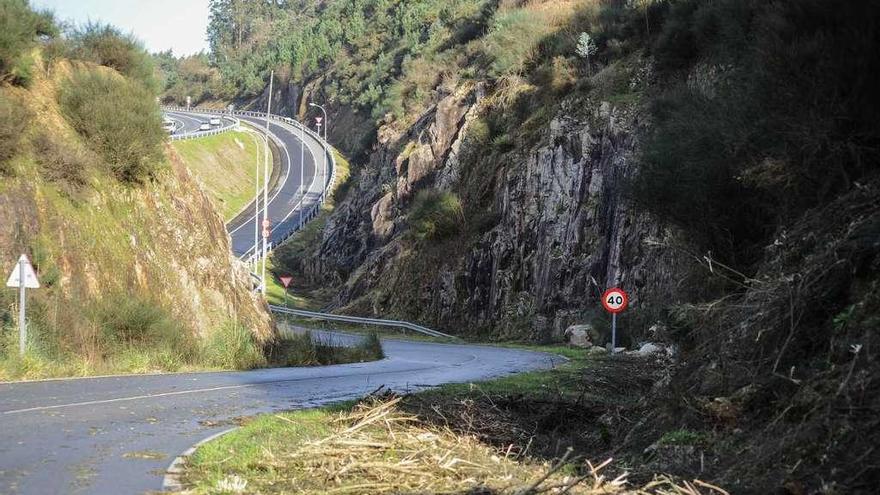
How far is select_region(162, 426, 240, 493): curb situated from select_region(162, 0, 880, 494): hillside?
4350 millimetres

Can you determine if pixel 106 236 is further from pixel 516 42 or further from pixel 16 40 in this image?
pixel 516 42

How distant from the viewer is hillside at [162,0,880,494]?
8.50 m

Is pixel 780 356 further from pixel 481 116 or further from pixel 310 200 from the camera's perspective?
pixel 310 200

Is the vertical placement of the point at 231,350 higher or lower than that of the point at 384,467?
lower

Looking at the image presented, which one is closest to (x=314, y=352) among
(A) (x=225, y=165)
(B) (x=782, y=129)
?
(B) (x=782, y=129)

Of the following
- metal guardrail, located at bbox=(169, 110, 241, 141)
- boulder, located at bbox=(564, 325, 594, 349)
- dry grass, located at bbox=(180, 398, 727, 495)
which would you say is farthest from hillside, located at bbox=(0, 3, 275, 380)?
metal guardrail, located at bbox=(169, 110, 241, 141)

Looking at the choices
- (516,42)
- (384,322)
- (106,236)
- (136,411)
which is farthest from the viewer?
(516,42)

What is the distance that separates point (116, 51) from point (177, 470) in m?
23.3

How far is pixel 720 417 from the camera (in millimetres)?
8797

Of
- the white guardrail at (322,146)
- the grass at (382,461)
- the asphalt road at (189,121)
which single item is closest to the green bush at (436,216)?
the white guardrail at (322,146)

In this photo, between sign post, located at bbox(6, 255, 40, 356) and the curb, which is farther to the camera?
sign post, located at bbox(6, 255, 40, 356)

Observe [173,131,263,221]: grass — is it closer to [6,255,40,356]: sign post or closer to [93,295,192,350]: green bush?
[93,295,192,350]: green bush

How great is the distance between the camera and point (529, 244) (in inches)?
1657

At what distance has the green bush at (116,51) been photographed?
94.7 ft
